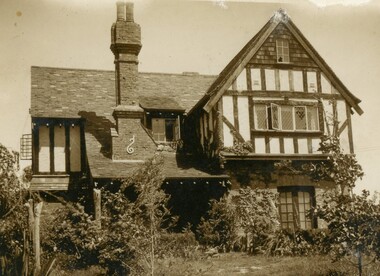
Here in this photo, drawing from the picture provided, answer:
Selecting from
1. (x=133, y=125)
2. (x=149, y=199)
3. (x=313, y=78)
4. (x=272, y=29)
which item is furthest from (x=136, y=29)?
(x=149, y=199)

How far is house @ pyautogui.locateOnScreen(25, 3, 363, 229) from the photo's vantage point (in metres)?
16.5

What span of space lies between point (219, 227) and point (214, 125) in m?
3.53

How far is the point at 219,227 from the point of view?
15688 mm

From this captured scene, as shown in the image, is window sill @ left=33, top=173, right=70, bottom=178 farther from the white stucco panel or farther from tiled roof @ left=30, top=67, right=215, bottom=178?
the white stucco panel

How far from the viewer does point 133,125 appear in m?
16.5

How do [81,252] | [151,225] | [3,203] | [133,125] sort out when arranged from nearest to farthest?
[151,225] → [3,203] → [81,252] → [133,125]

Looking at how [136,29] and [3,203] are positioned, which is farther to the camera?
[136,29]

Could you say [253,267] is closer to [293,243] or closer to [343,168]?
[293,243]

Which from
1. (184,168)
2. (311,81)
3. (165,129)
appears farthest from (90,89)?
(311,81)

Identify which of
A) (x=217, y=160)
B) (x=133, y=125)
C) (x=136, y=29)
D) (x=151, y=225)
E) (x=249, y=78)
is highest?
(x=136, y=29)

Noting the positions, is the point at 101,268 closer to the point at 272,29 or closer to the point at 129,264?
the point at 129,264

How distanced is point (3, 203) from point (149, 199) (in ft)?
12.1

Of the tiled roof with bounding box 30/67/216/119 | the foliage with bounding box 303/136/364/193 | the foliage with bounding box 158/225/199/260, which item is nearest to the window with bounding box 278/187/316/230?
the foliage with bounding box 158/225/199/260

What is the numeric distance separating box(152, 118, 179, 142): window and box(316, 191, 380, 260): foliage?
8.94 meters
